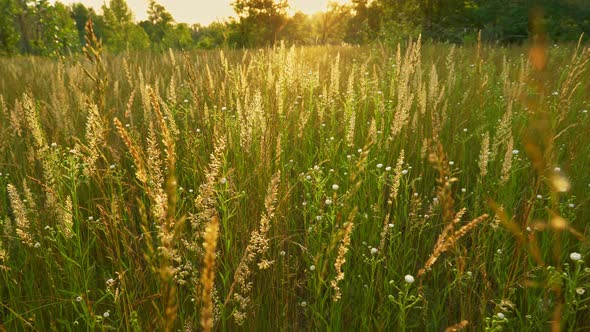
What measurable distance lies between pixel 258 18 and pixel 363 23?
958cm

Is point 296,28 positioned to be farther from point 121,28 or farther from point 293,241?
point 293,241

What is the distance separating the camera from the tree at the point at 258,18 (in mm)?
24859

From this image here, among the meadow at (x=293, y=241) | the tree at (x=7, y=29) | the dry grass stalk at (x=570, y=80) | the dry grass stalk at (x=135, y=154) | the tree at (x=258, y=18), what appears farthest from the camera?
the tree at (x=258, y=18)

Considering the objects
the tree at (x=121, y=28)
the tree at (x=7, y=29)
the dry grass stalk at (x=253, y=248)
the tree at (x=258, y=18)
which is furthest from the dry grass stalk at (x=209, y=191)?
the tree at (x=121, y=28)

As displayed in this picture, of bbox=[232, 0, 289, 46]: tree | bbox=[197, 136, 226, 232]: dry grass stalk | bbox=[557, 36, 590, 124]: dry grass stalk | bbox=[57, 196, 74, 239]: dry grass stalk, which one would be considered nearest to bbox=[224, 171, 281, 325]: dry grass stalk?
bbox=[197, 136, 226, 232]: dry grass stalk

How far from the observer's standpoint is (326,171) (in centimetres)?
239

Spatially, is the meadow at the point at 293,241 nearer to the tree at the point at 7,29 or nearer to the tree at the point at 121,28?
the tree at the point at 7,29

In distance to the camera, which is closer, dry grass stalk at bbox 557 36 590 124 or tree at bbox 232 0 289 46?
dry grass stalk at bbox 557 36 590 124

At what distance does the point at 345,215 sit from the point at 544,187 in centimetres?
137

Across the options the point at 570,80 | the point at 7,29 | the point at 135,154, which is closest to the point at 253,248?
the point at 135,154

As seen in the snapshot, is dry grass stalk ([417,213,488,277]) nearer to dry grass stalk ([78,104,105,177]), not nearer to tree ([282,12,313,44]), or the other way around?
dry grass stalk ([78,104,105,177])

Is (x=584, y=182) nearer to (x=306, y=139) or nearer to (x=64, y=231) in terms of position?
(x=306, y=139)

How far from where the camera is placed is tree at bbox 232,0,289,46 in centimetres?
2486

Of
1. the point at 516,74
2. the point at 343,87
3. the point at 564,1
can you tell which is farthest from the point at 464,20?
the point at 343,87
